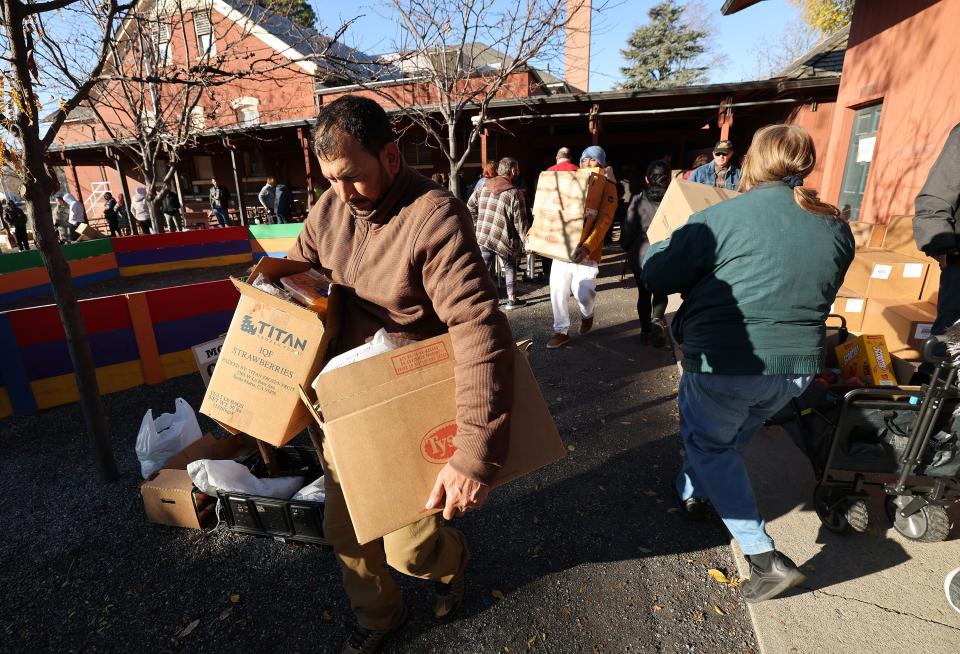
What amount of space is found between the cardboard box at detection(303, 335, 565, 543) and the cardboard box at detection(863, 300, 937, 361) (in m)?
4.10

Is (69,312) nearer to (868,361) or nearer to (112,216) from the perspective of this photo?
(868,361)

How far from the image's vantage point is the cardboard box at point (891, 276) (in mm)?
4305

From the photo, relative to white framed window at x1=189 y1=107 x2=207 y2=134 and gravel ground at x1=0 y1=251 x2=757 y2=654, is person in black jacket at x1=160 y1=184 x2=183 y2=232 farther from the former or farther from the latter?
gravel ground at x1=0 y1=251 x2=757 y2=654

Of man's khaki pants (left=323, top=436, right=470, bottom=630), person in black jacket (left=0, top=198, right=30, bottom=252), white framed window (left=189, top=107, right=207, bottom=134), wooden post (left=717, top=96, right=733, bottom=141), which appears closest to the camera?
man's khaki pants (left=323, top=436, right=470, bottom=630)

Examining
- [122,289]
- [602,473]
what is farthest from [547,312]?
[122,289]

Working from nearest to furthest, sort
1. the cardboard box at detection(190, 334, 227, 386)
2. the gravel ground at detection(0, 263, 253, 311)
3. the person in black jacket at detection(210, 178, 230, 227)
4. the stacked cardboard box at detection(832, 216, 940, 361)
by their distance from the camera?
the cardboard box at detection(190, 334, 227, 386) → the stacked cardboard box at detection(832, 216, 940, 361) → the gravel ground at detection(0, 263, 253, 311) → the person in black jacket at detection(210, 178, 230, 227)

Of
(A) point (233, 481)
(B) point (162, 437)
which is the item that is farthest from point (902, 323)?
(B) point (162, 437)

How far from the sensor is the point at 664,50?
42.9m

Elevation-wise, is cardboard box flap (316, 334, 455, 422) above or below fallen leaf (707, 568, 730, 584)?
above

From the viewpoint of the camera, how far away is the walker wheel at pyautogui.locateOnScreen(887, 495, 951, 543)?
2.32 meters

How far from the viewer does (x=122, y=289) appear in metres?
10.0

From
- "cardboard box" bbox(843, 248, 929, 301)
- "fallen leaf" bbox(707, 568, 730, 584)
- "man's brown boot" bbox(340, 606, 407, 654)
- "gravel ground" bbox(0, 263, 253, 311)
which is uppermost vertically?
"cardboard box" bbox(843, 248, 929, 301)

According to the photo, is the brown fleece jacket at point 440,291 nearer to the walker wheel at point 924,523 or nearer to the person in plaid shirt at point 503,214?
the walker wheel at point 924,523

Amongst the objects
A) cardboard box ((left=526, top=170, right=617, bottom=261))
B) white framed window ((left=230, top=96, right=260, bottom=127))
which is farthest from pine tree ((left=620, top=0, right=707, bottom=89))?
cardboard box ((left=526, top=170, right=617, bottom=261))
